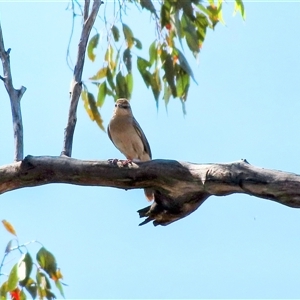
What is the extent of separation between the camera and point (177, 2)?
319cm

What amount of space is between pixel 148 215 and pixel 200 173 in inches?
17.6

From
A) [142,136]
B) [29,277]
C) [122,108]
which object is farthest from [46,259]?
[122,108]

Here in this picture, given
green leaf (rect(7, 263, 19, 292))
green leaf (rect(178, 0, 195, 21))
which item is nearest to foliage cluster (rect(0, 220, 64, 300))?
green leaf (rect(7, 263, 19, 292))

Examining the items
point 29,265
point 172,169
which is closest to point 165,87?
point 172,169

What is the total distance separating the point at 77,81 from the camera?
14.0 ft

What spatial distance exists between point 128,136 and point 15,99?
1968mm

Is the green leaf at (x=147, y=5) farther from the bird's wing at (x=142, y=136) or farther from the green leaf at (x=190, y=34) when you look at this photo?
the bird's wing at (x=142, y=136)

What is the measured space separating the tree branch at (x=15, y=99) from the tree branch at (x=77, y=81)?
251mm

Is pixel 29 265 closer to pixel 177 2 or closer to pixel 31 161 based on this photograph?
pixel 31 161

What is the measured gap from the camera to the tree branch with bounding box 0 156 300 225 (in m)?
3.51

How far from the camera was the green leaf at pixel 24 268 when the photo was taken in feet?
12.2

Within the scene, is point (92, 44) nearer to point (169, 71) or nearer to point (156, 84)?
point (156, 84)

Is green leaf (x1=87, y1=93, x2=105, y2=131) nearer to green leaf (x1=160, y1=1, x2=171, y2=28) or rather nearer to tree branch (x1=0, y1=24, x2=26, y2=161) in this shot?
tree branch (x1=0, y1=24, x2=26, y2=161)

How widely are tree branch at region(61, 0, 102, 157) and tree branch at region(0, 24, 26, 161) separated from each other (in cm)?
25
